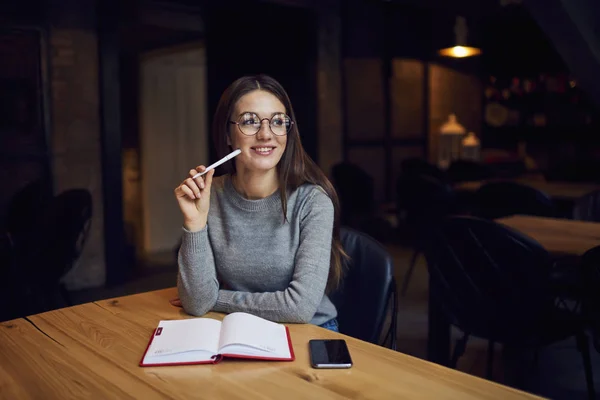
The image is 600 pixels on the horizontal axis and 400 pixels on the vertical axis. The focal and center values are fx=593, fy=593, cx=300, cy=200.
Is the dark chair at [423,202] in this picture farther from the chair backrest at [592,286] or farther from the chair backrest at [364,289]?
the chair backrest at [364,289]

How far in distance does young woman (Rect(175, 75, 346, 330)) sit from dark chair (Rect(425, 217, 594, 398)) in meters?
0.76

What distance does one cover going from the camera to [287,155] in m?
1.81

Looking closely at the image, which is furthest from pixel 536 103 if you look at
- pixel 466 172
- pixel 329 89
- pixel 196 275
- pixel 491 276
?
pixel 196 275

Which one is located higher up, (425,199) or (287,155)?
(287,155)

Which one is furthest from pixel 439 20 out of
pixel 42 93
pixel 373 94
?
pixel 42 93

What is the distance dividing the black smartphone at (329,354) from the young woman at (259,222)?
0.23 meters

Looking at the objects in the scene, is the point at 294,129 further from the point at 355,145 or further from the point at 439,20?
the point at 439,20

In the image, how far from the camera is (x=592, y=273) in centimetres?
212

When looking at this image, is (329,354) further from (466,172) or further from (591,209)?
(466,172)

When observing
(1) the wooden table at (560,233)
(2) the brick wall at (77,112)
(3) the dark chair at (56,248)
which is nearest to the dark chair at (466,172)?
(1) the wooden table at (560,233)

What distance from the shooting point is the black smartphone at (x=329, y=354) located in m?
1.20

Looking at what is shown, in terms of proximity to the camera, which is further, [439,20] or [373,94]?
[439,20]

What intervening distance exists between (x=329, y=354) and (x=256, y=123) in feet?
2.43

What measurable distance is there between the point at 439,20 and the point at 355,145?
2.14 m
